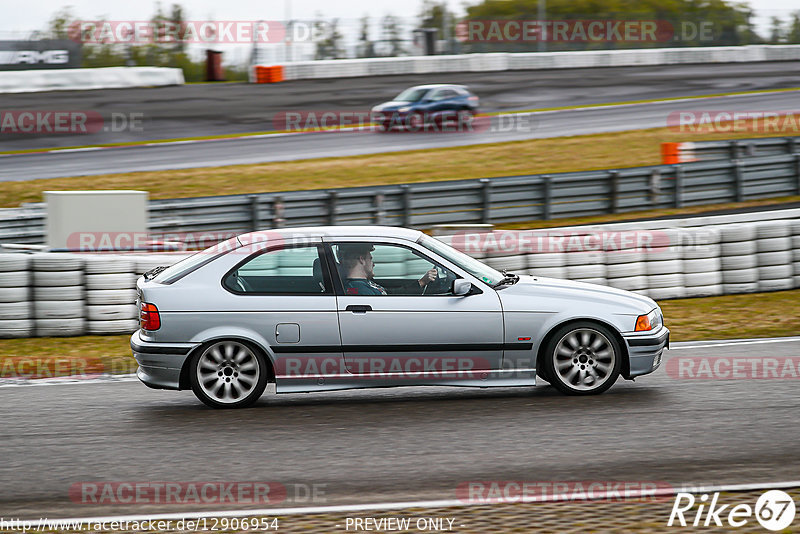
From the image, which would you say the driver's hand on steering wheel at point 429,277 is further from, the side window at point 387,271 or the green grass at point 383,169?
the green grass at point 383,169

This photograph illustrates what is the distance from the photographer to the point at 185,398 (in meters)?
7.90

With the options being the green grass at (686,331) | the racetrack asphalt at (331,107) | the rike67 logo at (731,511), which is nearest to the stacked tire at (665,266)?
the green grass at (686,331)

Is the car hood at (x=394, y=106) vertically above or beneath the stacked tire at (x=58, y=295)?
above

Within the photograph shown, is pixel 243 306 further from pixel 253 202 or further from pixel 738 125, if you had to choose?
pixel 738 125

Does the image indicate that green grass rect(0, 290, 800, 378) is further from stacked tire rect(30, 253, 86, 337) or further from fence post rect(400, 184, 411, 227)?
fence post rect(400, 184, 411, 227)

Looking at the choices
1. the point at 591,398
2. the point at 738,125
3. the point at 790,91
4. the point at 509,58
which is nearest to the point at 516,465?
the point at 591,398

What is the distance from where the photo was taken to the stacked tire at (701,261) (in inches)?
476

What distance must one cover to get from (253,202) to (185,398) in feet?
27.3

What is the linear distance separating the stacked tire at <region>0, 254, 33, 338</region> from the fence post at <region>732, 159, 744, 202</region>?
1339cm

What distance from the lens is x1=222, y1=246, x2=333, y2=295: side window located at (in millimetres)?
7312

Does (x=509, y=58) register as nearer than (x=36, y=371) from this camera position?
No

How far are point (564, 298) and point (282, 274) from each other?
7.24 feet

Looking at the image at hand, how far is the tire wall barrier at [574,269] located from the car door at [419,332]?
431cm

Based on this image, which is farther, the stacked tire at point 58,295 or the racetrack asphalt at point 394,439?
the stacked tire at point 58,295
